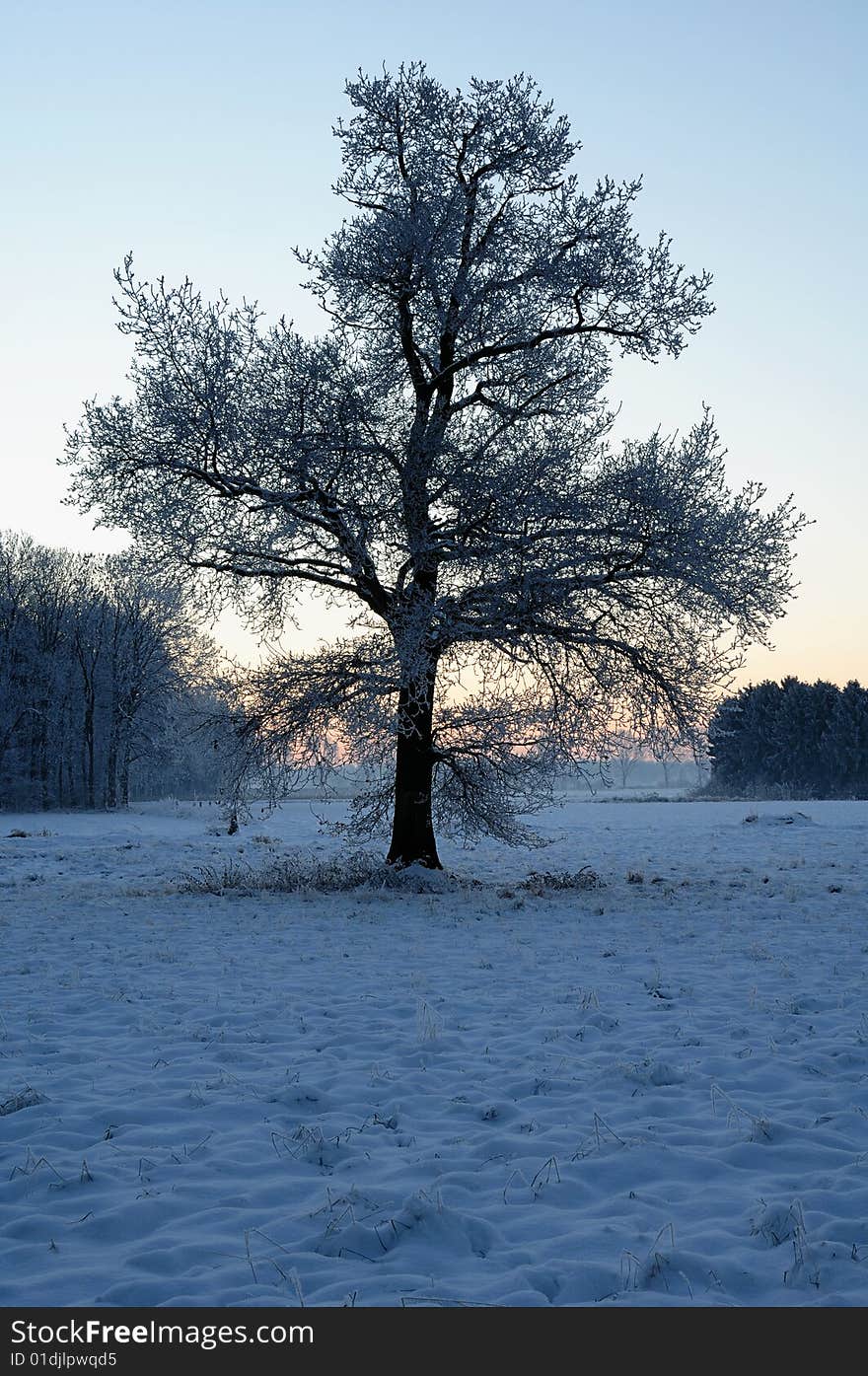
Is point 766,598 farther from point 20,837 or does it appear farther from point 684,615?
point 20,837

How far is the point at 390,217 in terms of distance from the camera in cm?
1545

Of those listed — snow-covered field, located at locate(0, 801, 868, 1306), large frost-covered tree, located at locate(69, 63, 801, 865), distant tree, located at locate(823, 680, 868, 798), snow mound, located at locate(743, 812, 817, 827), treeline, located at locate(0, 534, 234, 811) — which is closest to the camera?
snow-covered field, located at locate(0, 801, 868, 1306)

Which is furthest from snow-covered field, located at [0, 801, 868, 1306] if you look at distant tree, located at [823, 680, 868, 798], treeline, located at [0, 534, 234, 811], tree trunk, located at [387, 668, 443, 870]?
distant tree, located at [823, 680, 868, 798]

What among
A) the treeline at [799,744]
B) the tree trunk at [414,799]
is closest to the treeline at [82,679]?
the tree trunk at [414,799]

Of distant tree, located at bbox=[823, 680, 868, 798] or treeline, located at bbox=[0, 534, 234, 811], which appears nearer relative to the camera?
treeline, located at bbox=[0, 534, 234, 811]

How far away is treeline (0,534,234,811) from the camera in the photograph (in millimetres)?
41469

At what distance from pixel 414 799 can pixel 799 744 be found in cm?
5008

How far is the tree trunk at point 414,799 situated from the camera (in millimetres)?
15750

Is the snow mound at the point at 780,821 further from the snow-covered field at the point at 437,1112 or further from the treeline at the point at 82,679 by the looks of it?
the treeline at the point at 82,679

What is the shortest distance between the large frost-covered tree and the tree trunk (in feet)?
0.13

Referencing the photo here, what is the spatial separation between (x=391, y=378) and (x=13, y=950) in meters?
10.9

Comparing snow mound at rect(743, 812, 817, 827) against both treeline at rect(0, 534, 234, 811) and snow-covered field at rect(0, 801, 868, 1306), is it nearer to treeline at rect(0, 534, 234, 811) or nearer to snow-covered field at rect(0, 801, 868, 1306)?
snow-covered field at rect(0, 801, 868, 1306)

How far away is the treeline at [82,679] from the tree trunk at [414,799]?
2466 centimetres

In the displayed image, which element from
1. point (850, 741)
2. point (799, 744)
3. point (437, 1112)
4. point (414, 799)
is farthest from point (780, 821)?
point (799, 744)
